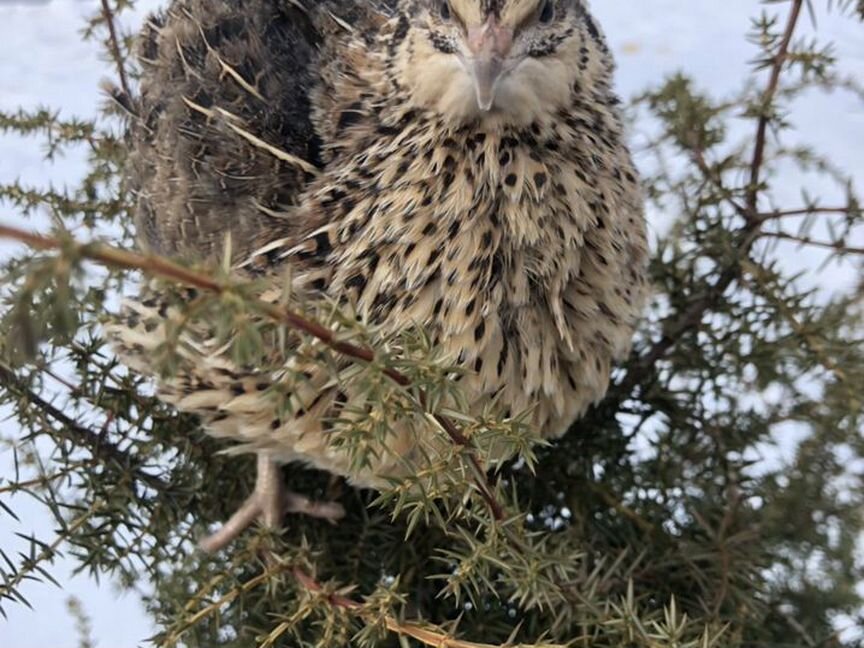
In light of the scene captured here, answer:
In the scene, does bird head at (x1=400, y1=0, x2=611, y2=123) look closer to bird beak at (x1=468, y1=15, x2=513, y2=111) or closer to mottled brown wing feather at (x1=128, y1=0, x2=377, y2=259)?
bird beak at (x1=468, y1=15, x2=513, y2=111)

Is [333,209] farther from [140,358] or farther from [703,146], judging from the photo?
[703,146]

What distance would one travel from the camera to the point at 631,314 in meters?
0.77

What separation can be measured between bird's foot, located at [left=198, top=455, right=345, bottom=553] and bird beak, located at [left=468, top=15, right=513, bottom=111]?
0.35 metres

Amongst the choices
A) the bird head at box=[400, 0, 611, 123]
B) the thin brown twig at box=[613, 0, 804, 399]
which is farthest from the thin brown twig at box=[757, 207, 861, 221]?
the bird head at box=[400, 0, 611, 123]

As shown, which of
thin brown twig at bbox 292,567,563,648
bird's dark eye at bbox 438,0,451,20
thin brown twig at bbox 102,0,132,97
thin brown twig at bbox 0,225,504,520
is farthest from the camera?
thin brown twig at bbox 102,0,132,97

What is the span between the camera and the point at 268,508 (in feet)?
2.60

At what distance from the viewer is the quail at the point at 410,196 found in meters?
0.65

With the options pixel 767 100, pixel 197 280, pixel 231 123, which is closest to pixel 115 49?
pixel 231 123

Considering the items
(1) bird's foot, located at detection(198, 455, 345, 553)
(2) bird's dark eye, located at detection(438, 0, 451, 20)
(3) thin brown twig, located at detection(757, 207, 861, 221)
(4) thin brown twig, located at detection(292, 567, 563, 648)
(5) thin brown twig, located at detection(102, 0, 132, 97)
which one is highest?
(5) thin brown twig, located at detection(102, 0, 132, 97)

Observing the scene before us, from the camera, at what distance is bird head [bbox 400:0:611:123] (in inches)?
23.7

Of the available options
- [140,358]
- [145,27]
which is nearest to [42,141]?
[145,27]

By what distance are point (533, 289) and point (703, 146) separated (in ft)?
0.80

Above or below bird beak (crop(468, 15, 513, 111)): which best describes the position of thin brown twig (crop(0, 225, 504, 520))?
below

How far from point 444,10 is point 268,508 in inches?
15.1
